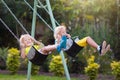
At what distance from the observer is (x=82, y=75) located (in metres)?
12.7

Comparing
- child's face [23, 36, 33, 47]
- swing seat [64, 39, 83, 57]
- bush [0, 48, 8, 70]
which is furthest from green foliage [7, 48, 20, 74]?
swing seat [64, 39, 83, 57]

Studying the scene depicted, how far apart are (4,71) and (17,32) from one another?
2.54m

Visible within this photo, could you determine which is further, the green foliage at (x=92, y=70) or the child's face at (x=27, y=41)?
the green foliage at (x=92, y=70)

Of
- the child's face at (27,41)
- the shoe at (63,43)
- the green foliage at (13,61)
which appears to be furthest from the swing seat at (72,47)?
the green foliage at (13,61)

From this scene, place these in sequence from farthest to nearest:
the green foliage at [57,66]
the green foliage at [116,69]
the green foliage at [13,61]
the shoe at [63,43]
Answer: the green foliage at [13,61], the green foliage at [57,66], the green foliage at [116,69], the shoe at [63,43]

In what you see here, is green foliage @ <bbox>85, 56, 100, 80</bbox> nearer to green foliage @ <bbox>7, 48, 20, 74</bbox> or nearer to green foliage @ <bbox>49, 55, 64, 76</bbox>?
green foliage @ <bbox>49, 55, 64, 76</bbox>

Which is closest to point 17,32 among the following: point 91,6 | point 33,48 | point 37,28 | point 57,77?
point 37,28

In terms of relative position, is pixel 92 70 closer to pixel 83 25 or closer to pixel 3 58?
pixel 83 25

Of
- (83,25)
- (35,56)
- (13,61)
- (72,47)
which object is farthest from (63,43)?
(83,25)

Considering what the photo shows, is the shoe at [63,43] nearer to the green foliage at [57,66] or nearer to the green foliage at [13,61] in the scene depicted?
the green foliage at [57,66]

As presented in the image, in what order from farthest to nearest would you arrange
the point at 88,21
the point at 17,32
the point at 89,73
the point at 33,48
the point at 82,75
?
the point at 17,32 < the point at 88,21 < the point at 82,75 < the point at 89,73 < the point at 33,48

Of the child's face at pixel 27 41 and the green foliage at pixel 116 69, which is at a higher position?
the green foliage at pixel 116 69

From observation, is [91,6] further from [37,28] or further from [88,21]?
[37,28]

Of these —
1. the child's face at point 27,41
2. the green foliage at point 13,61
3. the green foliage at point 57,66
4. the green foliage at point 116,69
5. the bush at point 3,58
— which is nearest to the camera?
the child's face at point 27,41
